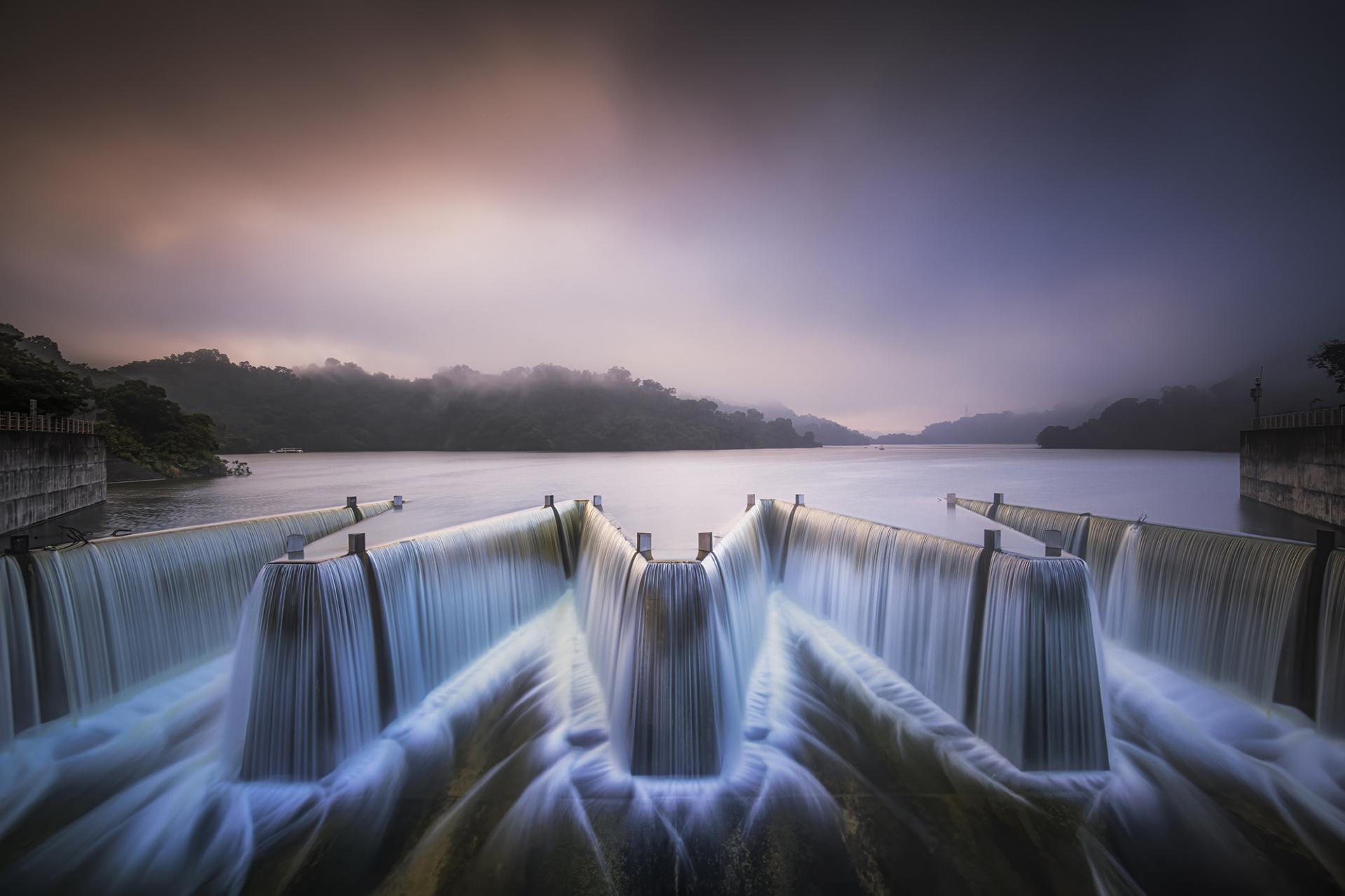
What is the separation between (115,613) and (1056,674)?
12128mm

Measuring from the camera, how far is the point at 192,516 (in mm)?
18188

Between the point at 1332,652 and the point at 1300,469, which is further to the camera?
the point at 1300,469

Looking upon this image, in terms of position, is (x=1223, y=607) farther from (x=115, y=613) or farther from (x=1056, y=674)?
(x=115, y=613)

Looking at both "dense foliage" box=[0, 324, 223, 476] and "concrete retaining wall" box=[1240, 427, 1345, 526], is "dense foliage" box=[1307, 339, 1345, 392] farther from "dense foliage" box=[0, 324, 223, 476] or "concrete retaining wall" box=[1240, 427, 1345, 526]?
"dense foliage" box=[0, 324, 223, 476]

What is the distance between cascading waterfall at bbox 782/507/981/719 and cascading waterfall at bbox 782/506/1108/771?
0.07 feet

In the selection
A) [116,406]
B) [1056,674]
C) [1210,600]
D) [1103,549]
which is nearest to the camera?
[1056,674]

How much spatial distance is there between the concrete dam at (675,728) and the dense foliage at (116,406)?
56.8ft

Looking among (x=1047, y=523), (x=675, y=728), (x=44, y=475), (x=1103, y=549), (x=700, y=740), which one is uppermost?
(x=44, y=475)

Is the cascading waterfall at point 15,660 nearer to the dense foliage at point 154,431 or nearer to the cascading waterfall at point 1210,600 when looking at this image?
the cascading waterfall at point 1210,600

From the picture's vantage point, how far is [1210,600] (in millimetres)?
7758

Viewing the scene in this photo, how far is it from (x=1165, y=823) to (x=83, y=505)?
28359mm

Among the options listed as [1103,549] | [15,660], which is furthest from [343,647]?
[1103,549]

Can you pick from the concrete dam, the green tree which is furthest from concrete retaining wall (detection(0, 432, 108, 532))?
the concrete dam

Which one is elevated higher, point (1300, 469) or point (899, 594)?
point (1300, 469)
